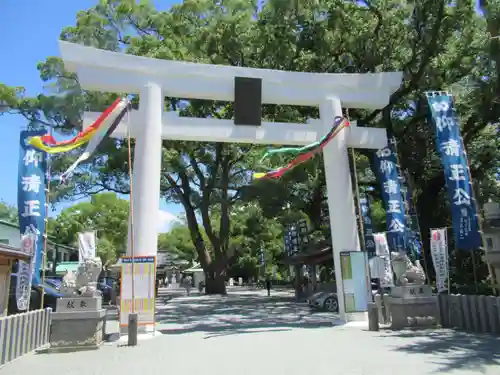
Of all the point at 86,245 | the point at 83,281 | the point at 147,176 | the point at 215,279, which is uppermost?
the point at 147,176

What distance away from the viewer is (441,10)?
14.3 meters

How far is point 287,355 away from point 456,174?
627 centimetres

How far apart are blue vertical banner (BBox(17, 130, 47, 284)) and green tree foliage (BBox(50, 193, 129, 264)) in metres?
25.9

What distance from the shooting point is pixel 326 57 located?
1627cm

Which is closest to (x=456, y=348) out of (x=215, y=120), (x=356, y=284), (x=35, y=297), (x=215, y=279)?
(x=356, y=284)

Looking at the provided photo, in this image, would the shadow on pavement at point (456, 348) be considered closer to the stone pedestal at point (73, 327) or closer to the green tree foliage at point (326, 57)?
the stone pedestal at point (73, 327)

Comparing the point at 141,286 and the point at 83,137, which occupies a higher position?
the point at 83,137

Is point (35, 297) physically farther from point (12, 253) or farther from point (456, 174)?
point (456, 174)

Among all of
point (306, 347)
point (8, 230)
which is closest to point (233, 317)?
point (306, 347)

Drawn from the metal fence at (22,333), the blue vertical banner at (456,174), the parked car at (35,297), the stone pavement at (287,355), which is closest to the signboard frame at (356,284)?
the stone pavement at (287,355)

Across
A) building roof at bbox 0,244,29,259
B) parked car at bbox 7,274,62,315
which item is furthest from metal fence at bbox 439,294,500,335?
parked car at bbox 7,274,62,315

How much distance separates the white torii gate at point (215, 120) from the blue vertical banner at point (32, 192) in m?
A: 1.76

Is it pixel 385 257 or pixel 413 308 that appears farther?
pixel 385 257

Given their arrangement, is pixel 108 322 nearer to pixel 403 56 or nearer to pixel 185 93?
pixel 185 93
